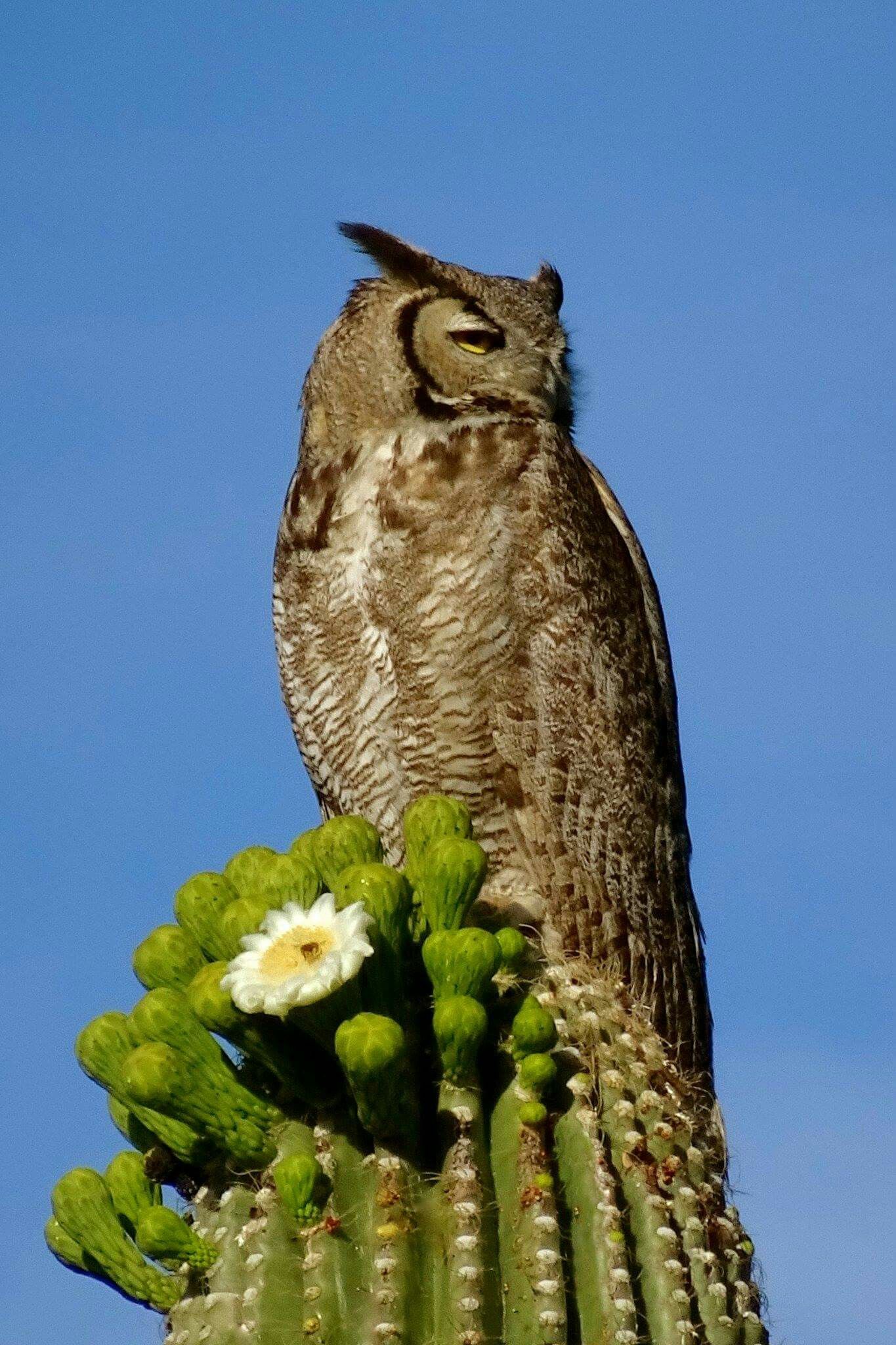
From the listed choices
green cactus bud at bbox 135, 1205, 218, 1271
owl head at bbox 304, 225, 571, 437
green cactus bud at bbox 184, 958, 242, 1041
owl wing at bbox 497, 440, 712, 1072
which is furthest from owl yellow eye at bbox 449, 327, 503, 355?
green cactus bud at bbox 135, 1205, 218, 1271

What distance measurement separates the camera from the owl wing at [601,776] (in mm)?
4348

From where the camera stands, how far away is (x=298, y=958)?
9.37ft

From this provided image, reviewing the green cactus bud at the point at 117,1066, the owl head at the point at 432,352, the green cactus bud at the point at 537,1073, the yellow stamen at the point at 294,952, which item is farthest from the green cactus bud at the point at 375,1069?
the owl head at the point at 432,352

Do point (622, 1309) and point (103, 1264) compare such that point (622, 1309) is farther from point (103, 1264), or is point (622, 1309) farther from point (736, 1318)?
point (103, 1264)

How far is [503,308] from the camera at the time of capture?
16.2 ft

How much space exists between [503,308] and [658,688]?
109 cm

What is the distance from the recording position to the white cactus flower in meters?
2.81

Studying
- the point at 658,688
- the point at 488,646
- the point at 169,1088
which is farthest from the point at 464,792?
the point at 169,1088

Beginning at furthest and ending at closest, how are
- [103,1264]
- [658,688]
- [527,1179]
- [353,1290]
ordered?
[658,688] < [103,1264] < [527,1179] < [353,1290]

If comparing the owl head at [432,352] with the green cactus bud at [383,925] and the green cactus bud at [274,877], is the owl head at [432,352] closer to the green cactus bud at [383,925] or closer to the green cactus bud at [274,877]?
the green cactus bud at [274,877]

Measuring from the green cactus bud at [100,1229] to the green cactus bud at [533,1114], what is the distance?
25.3 inches

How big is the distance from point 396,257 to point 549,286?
51 centimetres

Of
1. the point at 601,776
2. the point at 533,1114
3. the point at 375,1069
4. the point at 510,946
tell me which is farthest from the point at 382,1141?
the point at 601,776

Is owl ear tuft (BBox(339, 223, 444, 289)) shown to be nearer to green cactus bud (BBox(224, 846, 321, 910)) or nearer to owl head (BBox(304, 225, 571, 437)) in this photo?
owl head (BBox(304, 225, 571, 437))
